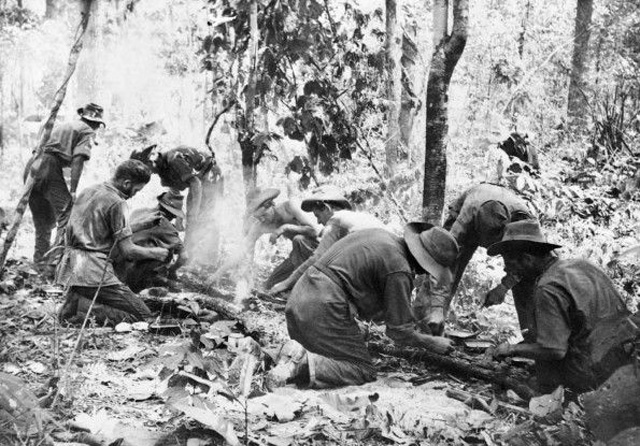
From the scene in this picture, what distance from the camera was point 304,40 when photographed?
7.42 meters

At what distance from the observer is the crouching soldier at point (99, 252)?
19.2 feet

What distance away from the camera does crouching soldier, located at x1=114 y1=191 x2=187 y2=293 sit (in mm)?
6953

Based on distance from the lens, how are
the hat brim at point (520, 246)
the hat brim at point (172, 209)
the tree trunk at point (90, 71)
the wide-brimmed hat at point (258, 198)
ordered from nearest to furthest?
1. the hat brim at point (520, 246)
2. the hat brim at point (172, 209)
3. the wide-brimmed hat at point (258, 198)
4. the tree trunk at point (90, 71)

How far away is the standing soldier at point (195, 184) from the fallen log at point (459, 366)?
3.68 meters

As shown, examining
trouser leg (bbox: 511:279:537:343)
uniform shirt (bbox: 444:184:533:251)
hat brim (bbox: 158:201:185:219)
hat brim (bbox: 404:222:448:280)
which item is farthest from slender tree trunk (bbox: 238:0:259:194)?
trouser leg (bbox: 511:279:537:343)

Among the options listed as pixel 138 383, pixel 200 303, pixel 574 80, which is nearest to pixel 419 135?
pixel 574 80

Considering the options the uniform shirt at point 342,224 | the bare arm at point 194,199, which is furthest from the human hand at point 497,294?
the bare arm at point 194,199

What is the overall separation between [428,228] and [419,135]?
30.5 feet

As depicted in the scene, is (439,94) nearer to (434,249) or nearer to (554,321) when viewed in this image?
(434,249)

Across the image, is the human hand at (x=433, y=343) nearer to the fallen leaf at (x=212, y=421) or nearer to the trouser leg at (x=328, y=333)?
the trouser leg at (x=328, y=333)

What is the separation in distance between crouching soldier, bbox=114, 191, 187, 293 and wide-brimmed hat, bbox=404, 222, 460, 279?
3.07 m

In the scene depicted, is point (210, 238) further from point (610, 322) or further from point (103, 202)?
point (610, 322)

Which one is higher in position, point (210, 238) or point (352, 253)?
point (352, 253)

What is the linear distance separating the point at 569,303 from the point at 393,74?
243 inches
